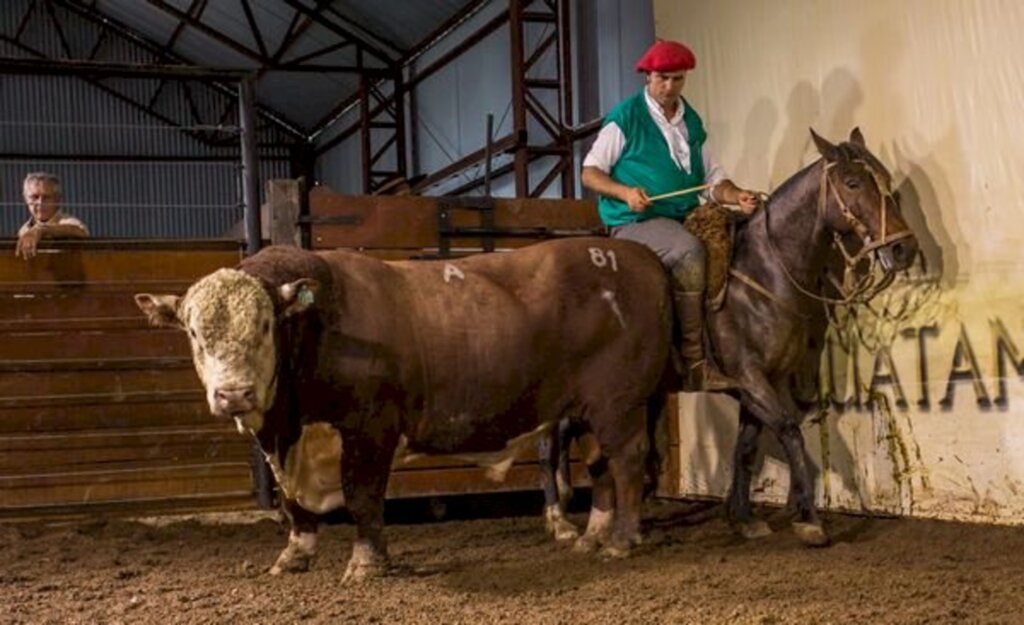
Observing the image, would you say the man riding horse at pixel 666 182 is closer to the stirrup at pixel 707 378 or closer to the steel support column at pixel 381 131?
the stirrup at pixel 707 378

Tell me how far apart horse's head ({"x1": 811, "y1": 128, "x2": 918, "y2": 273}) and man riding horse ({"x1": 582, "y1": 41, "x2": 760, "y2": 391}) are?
45 cm

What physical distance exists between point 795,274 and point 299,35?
14239mm

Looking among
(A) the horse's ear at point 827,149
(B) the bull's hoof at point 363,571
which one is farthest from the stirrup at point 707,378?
(B) the bull's hoof at point 363,571

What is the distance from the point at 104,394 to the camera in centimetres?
666

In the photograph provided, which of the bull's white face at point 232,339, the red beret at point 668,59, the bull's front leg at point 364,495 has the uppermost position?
the red beret at point 668,59

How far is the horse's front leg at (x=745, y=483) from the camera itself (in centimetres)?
578

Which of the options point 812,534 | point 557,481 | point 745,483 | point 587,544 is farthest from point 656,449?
point 812,534

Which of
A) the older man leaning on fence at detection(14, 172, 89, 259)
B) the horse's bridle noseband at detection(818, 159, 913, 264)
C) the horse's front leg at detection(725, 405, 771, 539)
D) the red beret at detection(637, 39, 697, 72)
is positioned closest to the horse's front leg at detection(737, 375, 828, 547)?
the horse's front leg at detection(725, 405, 771, 539)

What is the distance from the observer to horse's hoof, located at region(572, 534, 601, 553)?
5422mm

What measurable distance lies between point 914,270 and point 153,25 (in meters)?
17.8

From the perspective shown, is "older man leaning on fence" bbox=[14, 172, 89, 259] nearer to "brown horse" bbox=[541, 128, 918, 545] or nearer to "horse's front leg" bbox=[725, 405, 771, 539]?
"brown horse" bbox=[541, 128, 918, 545]

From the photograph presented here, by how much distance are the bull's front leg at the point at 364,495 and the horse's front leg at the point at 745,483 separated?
1805 mm

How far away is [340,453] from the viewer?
16.0ft

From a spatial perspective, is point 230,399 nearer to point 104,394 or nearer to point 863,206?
point 104,394
